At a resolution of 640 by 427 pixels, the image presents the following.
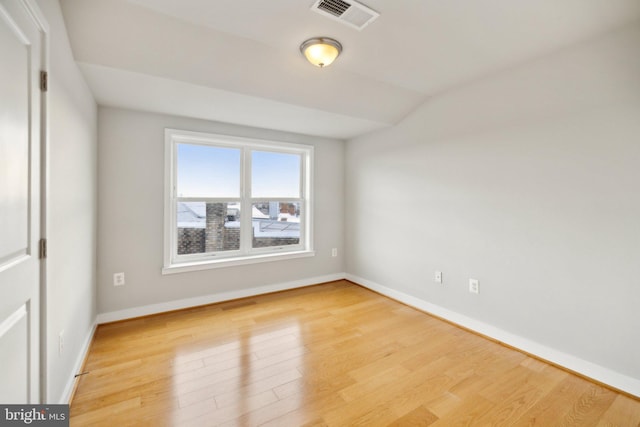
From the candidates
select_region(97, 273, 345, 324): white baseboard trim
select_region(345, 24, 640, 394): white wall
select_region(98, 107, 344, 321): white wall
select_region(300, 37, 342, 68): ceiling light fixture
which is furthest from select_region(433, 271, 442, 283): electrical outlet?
select_region(300, 37, 342, 68): ceiling light fixture

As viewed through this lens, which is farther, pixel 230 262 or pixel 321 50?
pixel 230 262

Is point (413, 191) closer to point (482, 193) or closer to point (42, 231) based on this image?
point (482, 193)

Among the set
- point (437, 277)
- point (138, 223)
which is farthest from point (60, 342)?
point (437, 277)

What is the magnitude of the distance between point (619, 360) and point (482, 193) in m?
1.49

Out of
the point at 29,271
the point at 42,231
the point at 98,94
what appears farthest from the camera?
the point at 98,94

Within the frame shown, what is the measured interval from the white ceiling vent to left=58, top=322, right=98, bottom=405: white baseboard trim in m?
2.76

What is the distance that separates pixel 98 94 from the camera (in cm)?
252

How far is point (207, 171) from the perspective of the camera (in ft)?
11.4

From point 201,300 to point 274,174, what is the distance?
5.99 ft

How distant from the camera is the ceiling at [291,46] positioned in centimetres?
178

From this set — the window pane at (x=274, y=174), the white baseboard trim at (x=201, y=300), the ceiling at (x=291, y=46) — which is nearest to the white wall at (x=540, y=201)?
the ceiling at (x=291, y=46)

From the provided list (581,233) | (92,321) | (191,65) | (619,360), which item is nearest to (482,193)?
(581,233)

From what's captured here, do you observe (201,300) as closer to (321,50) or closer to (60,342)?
(60,342)

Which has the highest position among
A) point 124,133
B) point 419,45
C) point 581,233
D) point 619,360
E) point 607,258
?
point 419,45
